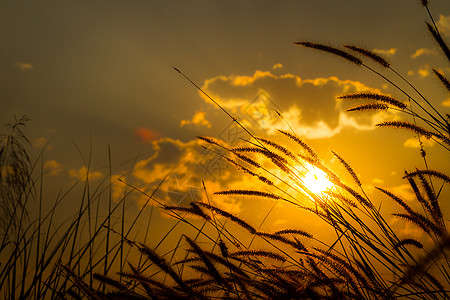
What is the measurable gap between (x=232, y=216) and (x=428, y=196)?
940mm

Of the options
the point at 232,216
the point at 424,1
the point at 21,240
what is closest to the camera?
the point at 232,216

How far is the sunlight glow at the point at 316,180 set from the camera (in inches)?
71.8

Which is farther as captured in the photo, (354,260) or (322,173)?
(322,173)

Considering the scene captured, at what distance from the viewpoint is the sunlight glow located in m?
1.82

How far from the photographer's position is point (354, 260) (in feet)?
5.49

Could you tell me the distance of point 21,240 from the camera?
7.25 feet

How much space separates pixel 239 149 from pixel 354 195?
1.94 ft

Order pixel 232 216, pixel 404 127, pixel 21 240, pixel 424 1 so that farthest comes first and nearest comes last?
pixel 21 240 → pixel 424 1 → pixel 404 127 → pixel 232 216

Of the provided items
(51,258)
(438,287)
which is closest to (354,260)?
(438,287)

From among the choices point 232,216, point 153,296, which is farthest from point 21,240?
point 232,216

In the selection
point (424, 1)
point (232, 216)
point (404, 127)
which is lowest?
point (232, 216)

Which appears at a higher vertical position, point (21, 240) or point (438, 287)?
point (21, 240)

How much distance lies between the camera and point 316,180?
1852 millimetres

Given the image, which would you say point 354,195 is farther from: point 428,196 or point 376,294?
point 376,294
